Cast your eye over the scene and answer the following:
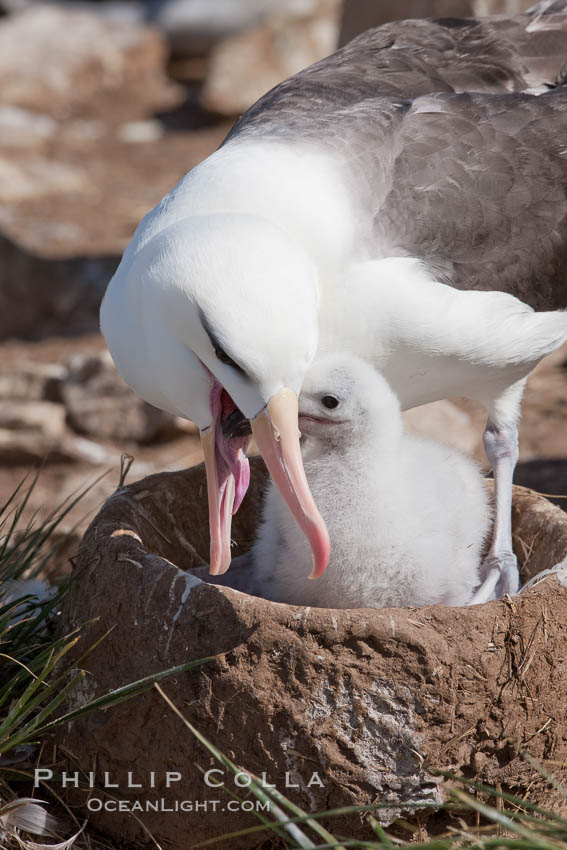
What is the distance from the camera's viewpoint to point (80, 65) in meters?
12.7

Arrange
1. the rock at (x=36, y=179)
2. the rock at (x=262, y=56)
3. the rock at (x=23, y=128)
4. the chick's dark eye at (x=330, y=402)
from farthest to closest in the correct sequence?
the rock at (x=262, y=56)
the rock at (x=23, y=128)
the rock at (x=36, y=179)
the chick's dark eye at (x=330, y=402)

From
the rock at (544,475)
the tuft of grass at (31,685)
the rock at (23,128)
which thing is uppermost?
the tuft of grass at (31,685)

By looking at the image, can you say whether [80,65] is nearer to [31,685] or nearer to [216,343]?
[216,343]

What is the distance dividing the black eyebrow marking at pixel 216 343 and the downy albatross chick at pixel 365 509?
42 cm

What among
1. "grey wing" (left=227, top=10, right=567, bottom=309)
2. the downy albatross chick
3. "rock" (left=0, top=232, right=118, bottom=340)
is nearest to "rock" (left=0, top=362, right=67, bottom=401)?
"rock" (left=0, top=232, right=118, bottom=340)

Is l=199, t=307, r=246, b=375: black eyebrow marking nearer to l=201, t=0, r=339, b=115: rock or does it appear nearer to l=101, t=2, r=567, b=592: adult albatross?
l=101, t=2, r=567, b=592: adult albatross

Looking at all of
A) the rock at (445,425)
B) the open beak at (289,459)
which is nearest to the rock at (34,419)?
the rock at (445,425)

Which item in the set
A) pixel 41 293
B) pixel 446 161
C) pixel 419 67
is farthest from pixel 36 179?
pixel 446 161

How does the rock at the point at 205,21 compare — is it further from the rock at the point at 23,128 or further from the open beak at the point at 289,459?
the open beak at the point at 289,459

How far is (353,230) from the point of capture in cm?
314

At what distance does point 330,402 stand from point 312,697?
859 millimetres

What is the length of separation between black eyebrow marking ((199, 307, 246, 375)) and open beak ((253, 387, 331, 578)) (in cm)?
12

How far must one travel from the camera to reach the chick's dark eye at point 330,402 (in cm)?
318

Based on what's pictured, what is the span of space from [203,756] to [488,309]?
1543 millimetres
